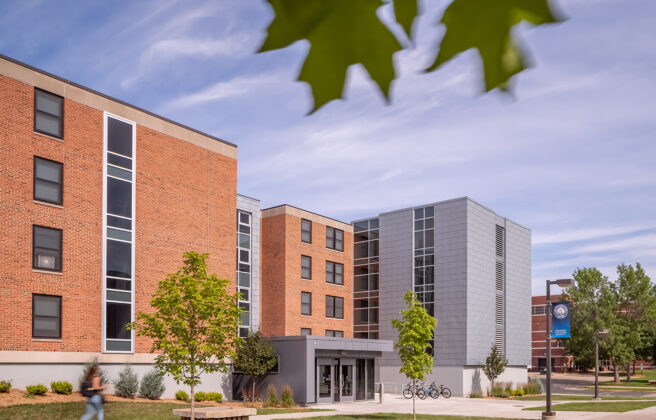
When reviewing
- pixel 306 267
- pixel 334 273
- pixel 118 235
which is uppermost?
pixel 118 235

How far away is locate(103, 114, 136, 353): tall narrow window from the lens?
29.6 metres

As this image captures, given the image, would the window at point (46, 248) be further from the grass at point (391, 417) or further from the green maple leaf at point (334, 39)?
the green maple leaf at point (334, 39)

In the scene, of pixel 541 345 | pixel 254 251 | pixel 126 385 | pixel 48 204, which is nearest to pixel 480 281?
pixel 254 251

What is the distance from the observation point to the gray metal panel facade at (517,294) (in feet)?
188

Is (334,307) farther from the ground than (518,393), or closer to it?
farther from the ground

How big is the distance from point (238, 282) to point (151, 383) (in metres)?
15.3

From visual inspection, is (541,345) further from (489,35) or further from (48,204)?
(489,35)

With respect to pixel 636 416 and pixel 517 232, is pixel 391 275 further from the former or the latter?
pixel 636 416

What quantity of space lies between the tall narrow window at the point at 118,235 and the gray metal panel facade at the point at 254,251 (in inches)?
574

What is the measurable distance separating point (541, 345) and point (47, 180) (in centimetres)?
9646

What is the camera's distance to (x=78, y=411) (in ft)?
75.4

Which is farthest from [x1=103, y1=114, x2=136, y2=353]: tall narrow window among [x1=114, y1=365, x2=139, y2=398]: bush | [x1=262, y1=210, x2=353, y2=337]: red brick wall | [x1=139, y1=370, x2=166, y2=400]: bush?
[x1=262, y1=210, x2=353, y2=337]: red brick wall

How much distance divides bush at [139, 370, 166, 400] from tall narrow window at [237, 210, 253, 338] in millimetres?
14331

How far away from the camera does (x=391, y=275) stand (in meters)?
55.0
